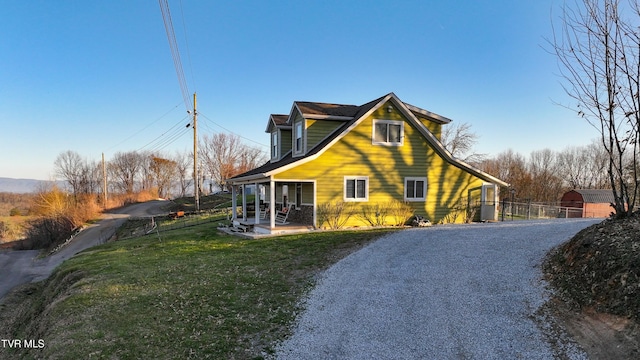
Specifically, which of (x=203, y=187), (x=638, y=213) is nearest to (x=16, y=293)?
(x=638, y=213)

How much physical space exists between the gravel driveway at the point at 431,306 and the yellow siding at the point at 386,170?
591 cm

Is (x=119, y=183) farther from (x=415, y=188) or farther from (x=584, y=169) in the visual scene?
(x=584, y=169)

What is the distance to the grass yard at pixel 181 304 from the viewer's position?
4.99 m

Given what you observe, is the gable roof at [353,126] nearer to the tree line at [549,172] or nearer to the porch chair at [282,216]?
the porch chair at [282,216]

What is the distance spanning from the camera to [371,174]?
16156 mm

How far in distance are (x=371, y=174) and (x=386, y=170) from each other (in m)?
0.82

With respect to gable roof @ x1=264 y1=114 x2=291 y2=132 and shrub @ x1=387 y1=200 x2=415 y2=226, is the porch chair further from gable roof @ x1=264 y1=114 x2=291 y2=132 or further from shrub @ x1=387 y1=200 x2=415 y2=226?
shrub @ x1=387 y1=200 x2=415 y2=226

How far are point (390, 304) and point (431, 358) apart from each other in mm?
1774

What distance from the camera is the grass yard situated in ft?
16.4

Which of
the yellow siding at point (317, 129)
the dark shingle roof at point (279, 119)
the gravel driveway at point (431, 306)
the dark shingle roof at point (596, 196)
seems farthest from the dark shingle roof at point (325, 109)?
the dark shingle roof at point (596, 196)

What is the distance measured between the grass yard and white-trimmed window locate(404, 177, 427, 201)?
4.89 m
